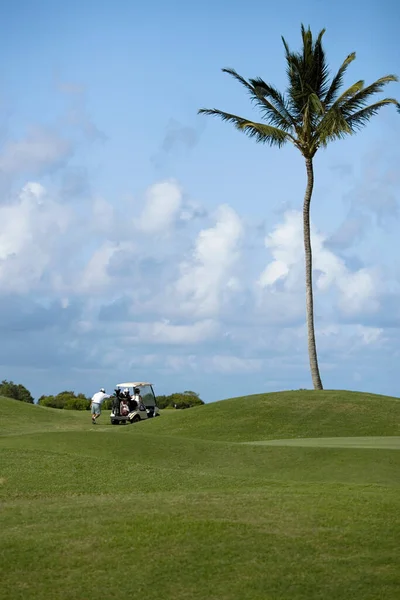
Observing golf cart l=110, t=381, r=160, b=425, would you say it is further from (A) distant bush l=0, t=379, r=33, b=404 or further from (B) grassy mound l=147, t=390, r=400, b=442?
(A) distant bush l=0, t=379, r=33, b=404

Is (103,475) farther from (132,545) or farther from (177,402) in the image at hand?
(177,402)

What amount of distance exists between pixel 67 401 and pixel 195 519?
44.2m

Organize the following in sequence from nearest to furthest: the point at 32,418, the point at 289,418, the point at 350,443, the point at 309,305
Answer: the point at 350,443, the point at 289,418, the point at 309,305, the point at 32,418

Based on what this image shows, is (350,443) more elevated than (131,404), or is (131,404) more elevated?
(131,404)

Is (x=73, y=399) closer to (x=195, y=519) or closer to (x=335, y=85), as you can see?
(x=335, y=85)

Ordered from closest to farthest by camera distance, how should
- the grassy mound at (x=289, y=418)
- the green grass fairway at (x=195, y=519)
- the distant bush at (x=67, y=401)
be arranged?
the green grass fairway at (x=195, y=519) → the grassy mound at (x=289, y=418) → the distant bush at (x=67, y=401)

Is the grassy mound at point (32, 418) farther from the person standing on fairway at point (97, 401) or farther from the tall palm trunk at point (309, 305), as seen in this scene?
the tall palm trunk at point (309, 305)

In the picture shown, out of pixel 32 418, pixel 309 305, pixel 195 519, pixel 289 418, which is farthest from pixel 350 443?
pixel 32 418

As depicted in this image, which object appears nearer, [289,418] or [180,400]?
[289,418]

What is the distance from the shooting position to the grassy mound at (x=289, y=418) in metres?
31.8

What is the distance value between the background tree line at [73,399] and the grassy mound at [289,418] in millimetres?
18555

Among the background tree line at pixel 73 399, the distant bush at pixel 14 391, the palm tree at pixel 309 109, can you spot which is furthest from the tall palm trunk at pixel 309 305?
the distant bush at pixel 14 391

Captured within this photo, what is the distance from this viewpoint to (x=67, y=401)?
56.0 metres

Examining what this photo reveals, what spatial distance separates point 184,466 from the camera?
19906 mm
